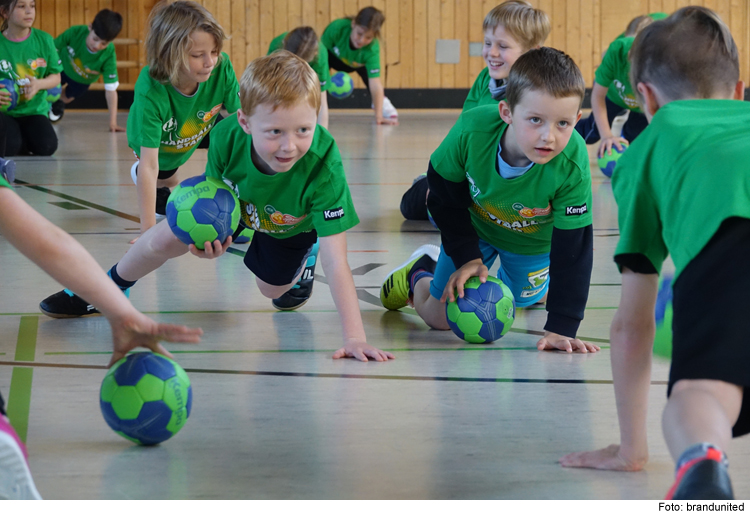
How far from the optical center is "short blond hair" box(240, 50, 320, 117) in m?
2.23

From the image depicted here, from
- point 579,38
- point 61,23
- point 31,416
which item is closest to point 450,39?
point 579,38

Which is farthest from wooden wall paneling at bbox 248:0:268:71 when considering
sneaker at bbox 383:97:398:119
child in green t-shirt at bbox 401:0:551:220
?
child in green t-shirt at bbox 401:0:551:220

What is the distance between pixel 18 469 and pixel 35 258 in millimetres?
359

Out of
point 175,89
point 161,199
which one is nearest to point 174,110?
point 175,89

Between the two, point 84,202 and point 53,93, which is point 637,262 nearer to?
point 84,202

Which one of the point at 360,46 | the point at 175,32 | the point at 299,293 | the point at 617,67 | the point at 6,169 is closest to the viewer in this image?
the point at 299,293

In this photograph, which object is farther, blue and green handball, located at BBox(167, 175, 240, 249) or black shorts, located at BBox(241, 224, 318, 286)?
black shorts, located at BBox(241, 224, 318, 286)

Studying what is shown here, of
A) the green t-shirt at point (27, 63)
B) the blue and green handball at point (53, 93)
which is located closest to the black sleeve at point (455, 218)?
the green t-shirt at point (27, 63)

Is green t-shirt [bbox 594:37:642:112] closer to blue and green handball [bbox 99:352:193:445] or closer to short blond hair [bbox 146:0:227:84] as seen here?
short blond hair [bbox 146:0:227:84]

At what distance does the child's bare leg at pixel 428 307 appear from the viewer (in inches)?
105

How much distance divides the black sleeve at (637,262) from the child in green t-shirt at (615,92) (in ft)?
11.9

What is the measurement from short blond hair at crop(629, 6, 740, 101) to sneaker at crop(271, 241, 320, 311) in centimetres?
165

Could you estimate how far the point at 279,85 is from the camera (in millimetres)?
2227

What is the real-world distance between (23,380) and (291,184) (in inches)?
33.9
